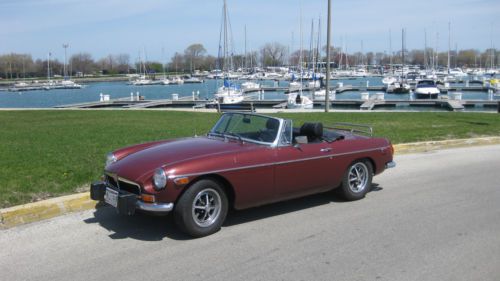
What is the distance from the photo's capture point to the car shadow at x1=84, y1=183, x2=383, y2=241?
5.80 meters

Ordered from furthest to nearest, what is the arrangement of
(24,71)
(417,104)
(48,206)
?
1. (24,71)
2. (417,104)
3. (48,206)

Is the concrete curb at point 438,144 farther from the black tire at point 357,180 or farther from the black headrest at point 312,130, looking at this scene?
the black headrest at point 312,130

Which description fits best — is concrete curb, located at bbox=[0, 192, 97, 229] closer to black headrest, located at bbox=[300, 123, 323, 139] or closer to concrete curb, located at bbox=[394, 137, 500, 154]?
black headrest, located at bbox=[300, 123, 323, 139]

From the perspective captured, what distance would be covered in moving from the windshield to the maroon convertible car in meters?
0.01

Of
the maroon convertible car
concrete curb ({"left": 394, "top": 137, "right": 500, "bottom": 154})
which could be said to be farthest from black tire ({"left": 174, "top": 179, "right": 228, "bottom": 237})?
concrete curb ({"left": 394, "top": 137, "right": 500, "bottom": 154})

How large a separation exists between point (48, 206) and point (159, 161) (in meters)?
1.93

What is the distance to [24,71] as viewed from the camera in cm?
15000

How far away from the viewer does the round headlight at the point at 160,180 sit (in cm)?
534

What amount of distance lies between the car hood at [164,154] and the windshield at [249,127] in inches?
10.8

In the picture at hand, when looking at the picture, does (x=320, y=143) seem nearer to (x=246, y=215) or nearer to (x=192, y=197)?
(x=246, y=215)

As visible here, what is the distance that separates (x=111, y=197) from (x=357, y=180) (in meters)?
3.60

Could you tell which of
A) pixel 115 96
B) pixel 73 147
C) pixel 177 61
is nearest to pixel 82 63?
pixel 177 61

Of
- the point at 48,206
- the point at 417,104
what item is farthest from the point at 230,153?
the point at 417,104

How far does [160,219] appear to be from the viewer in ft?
21.0
